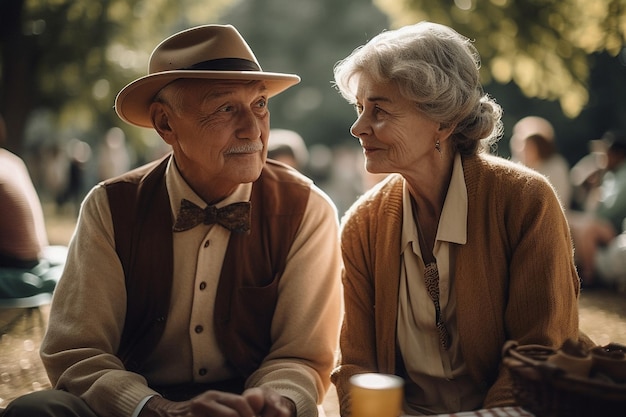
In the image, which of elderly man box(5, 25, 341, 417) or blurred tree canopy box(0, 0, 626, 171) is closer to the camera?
elderly man box(5, 25, 341, 417)

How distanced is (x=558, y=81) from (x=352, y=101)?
392 centimetres

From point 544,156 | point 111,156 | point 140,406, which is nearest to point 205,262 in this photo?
point 140,406

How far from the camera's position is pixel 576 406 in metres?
1.68

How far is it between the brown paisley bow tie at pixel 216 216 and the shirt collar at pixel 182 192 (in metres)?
0.05

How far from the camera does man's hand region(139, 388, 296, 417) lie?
2221 millimetres

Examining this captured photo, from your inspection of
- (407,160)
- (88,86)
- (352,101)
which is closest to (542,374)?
(407,160)

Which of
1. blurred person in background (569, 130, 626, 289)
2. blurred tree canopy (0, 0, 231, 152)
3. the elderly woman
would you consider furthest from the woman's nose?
blurred tree canopy (0, 0, 231, 152)

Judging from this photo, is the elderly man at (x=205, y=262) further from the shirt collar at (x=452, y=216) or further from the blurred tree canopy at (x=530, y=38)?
the blurred tree canopy at (x=530, y=38)

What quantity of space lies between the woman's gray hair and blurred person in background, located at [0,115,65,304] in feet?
9.65

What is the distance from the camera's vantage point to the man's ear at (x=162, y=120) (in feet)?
9.57

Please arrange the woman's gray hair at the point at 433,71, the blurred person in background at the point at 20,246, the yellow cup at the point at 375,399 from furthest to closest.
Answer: the blurred person in background at the point at 20,246 < the woman's gray hair at the point at 433,71 < the yellow cup at the point at 375,399

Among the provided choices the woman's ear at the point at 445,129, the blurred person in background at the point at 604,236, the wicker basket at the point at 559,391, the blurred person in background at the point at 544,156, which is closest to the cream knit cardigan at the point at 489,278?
the woman's ear at the point at 445,129

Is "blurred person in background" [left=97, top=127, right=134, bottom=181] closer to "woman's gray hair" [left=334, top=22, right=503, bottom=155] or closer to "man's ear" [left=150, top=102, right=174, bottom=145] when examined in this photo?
"man's ear" [left=150, top=102, right=174, bottom=145]

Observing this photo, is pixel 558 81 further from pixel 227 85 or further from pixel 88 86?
pixel 88 86
